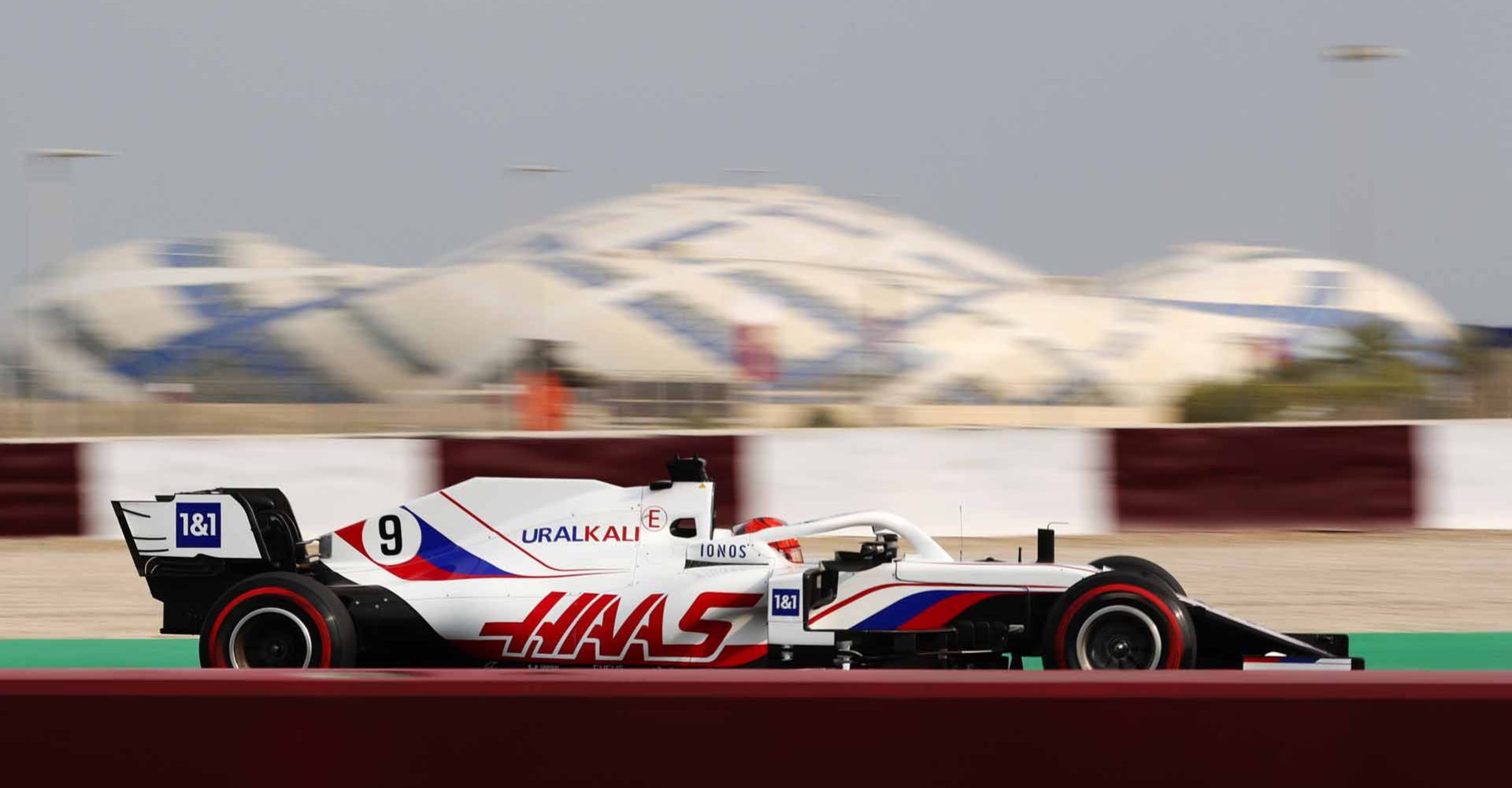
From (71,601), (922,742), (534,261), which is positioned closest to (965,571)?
(922,742)

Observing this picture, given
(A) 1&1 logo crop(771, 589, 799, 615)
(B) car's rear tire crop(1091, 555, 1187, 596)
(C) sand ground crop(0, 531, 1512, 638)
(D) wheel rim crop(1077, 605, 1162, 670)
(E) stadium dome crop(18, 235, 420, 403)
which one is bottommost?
(C) sand ground crop(0, 531, 1512, 638)

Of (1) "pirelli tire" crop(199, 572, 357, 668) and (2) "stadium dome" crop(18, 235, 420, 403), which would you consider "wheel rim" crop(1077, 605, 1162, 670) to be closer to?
(1) "pirelli tire" crop(199, 572, 357, 668)

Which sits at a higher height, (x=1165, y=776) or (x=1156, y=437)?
(x=1156, y=437)

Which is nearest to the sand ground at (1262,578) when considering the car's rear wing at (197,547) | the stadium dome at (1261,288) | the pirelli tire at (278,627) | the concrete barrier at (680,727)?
the car's rear wing at (197,547)

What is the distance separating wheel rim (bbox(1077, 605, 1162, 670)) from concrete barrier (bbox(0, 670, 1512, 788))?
2146mm

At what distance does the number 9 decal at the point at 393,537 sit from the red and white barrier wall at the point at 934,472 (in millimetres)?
5857

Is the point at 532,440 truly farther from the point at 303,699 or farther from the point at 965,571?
the point at 303,699

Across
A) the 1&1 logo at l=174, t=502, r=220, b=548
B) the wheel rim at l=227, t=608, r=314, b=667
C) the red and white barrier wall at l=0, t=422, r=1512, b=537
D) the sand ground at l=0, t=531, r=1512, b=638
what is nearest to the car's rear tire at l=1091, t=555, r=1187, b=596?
the sand ground at l=0, t=531, r=1512, b=638

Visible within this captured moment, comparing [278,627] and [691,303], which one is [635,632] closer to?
[278,627]

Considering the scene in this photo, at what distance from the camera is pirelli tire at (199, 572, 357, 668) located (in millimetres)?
6031

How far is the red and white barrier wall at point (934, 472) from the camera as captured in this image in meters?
12.3

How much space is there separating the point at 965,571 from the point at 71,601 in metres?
6.61

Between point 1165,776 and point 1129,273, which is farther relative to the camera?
point 1129,273

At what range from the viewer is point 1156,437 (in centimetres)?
1239
